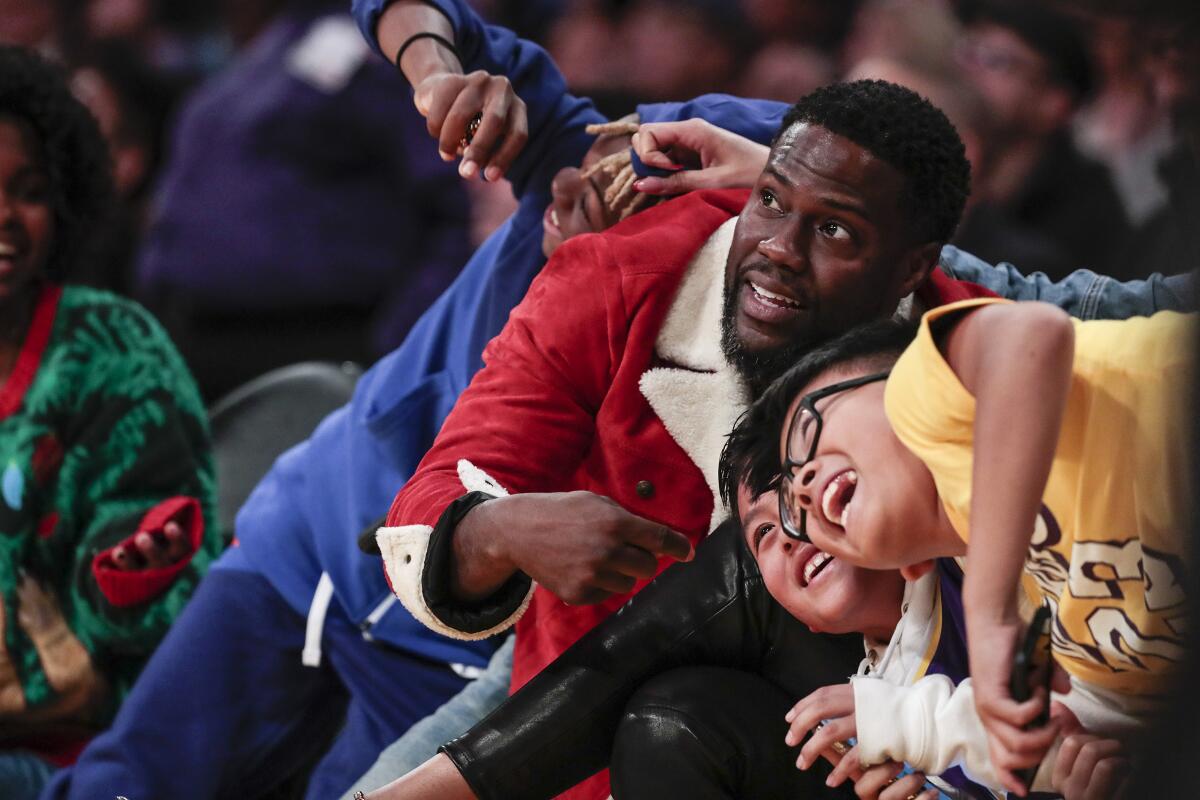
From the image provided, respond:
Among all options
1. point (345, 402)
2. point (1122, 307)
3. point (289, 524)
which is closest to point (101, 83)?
point (345, 402)

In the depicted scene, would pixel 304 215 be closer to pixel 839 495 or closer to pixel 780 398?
pixel 780 398

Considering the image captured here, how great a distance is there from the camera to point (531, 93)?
212cm

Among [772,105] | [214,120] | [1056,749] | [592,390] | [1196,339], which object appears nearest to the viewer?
[1196,339]

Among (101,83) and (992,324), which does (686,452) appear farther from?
(101,83)

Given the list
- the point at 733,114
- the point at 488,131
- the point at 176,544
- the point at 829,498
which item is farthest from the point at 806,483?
the point at 176,544

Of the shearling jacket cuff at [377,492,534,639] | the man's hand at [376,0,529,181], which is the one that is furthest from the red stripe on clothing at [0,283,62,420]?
the shearling jacket cuff at [377,492,534,639]

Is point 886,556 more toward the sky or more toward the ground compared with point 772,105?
more toward the ground

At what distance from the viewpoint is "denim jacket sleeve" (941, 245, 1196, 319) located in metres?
1.84

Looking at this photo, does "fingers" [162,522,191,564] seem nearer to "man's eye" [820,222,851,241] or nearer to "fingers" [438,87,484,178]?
"fingers" [438,87,484,178]

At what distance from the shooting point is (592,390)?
183 centimetres

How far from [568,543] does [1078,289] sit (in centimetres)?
73

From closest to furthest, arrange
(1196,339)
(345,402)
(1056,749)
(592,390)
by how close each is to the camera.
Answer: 1. (1196,339)
2. (1056,749)
3. (592,390)
4. (345,402)

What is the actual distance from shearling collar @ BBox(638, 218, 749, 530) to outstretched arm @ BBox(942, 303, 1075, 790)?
525 mm

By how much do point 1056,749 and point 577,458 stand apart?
610 millimetres
